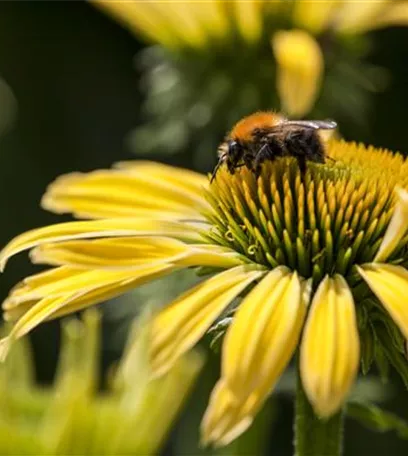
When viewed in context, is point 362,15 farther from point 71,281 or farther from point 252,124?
point 71,281

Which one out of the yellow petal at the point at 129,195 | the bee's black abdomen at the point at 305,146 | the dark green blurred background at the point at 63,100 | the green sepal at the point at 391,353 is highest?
the bee's black abdomen at the point at 305,146

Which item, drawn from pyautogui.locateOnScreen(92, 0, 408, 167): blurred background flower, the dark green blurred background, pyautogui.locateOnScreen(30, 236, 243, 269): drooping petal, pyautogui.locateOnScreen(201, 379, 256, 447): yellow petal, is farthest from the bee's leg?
the dark green blurred background

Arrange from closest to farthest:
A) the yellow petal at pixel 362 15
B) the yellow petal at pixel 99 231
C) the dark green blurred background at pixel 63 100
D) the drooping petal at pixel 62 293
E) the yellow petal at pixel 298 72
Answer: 1. the drooping petal at pixel 62 293
2. the yellow petal at pixel 99 231
3. the yellow petal at pixel 298 72
4. the yellow petal at pixel 362 15
5. the dark green blurred background at pixel 63 100

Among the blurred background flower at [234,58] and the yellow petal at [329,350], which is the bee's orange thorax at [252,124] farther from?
the blurred background flower at [234,58]

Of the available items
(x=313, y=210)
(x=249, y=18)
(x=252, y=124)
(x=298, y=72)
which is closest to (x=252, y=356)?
(x=313, y=210)

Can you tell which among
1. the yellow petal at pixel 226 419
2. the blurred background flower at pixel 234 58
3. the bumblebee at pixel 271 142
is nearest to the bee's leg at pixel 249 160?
the bumblebee at pixel 271 142

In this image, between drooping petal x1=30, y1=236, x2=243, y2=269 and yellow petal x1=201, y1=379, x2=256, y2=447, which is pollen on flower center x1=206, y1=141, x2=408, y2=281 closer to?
drooping petal x1=30, y1=236, x2=243, y2=269

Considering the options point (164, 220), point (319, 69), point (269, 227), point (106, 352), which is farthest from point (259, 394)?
point (106, 352)
